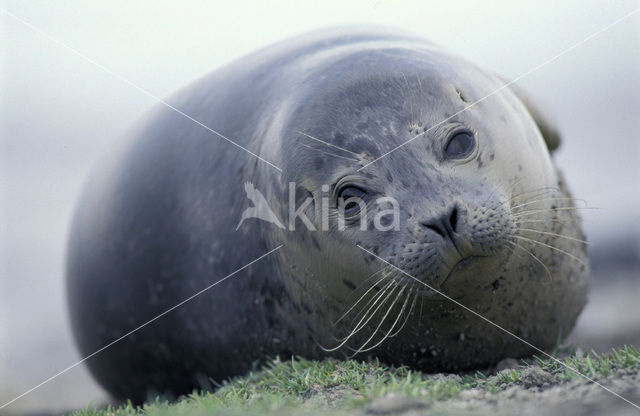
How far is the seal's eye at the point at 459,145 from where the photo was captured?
145 inches

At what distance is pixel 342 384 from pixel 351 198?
0.82 metres

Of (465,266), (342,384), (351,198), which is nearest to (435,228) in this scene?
(465,266)

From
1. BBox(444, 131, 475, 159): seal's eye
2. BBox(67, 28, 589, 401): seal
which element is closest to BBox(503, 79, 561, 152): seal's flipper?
BBox(67, 28, 589, 401): seal

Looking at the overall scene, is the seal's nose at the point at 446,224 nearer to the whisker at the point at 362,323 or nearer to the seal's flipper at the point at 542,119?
the whisker at the point at 362,323

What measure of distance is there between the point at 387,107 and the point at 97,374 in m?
3.13

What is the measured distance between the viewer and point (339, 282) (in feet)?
12.7

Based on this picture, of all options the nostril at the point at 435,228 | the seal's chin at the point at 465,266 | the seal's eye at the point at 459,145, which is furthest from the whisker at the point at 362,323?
the seal's eye at the point at 459,145

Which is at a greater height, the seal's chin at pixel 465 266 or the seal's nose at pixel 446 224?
the seal's nose at pixel 446 224

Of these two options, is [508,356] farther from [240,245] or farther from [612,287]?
[612,287]

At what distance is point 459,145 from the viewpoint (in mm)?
3723

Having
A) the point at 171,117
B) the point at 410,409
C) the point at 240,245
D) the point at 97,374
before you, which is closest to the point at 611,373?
the point at 410,409

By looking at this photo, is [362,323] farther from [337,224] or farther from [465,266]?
[465,266]

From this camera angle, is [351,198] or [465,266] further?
[351,198]

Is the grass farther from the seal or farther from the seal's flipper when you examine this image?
the seal's flipper
